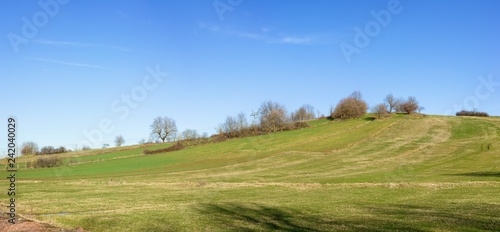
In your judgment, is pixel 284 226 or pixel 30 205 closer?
pixel 284 226

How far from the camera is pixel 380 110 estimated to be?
95438mm

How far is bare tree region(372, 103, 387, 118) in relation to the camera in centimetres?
9385

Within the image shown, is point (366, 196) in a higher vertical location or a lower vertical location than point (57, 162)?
lower

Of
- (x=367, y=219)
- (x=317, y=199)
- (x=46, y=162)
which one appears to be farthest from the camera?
(x=46, y=162)

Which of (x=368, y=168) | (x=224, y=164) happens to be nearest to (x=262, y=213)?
(x=368, y=168)

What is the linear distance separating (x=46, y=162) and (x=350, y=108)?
71.7m

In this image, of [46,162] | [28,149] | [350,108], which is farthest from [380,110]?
[28,149]

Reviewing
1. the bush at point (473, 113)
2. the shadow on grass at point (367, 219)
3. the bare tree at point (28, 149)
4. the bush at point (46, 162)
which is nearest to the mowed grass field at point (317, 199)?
the shadow on grass at point (367, 219)

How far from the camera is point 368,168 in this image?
1773 inches

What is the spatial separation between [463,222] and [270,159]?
1836 inches

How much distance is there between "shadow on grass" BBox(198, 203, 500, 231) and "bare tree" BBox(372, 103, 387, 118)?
79018 mm

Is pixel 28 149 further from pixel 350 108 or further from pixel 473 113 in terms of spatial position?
pixel 473 113

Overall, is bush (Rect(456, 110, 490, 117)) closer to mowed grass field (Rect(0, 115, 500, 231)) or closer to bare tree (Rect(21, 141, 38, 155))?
mowed grass field (Rect(0, 115, 500, 231))

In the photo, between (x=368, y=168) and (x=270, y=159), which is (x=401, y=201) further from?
(x=270, y=159)
